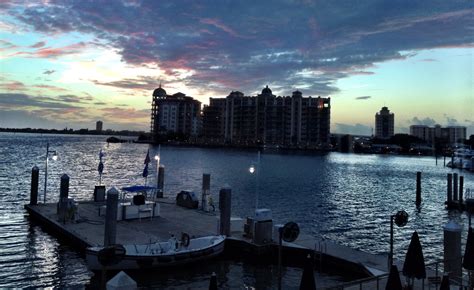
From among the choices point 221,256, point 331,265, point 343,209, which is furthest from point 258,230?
point 343,209

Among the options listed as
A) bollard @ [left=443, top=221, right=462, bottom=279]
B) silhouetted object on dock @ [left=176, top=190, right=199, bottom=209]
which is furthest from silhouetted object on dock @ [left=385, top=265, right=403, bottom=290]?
silhouetted object on dock @ [left=176, top=190, right=199, bottom=209]

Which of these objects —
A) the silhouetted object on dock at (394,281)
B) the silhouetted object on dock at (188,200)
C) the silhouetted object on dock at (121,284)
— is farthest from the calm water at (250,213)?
the silhouetted object on dock at (121,284)

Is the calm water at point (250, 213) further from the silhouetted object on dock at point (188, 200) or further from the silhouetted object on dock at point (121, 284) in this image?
the silhouetted object on dock at point (121, 284)

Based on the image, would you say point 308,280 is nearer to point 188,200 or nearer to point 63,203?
point 63,203

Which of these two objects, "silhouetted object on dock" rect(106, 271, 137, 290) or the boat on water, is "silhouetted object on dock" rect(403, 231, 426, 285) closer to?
"silhouetted object on dock" rect(106, 271, 137, 290)

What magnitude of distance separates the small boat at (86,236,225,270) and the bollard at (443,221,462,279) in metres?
10.8

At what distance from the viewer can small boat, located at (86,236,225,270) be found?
18.8 m

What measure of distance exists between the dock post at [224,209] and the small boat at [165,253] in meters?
1.13

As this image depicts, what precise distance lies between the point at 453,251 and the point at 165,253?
12.5 metres

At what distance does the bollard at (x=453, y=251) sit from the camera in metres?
15.4

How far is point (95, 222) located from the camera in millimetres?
25625

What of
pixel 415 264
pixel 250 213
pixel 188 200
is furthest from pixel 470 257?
pixel 250 213

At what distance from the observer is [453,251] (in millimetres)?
15664

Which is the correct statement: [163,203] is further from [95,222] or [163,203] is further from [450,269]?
[450,269]
